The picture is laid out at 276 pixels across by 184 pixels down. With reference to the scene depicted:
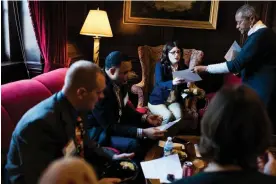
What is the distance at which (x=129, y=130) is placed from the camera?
221 centimetres

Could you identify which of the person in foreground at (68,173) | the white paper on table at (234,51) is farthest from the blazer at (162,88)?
the person in foreground at (68,173)

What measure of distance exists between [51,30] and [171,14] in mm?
1583

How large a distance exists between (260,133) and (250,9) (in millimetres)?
2098

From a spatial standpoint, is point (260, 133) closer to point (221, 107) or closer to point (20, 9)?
point (221, 107)

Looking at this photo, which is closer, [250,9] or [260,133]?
[260,133]

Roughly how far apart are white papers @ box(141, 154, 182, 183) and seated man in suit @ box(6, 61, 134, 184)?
42cm

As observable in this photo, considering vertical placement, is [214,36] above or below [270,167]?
above

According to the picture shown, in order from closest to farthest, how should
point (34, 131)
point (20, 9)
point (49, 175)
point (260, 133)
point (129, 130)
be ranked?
1. point (49, 175)
2. point (260, 133)
3. point (34, 131)
4. point (129, 130)
5. point (20, 9)

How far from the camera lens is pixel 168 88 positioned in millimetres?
3307

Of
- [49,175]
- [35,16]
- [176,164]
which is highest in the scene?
[35,16]

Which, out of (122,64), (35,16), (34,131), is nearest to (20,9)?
(35,16)

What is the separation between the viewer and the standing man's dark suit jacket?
1.35 meters

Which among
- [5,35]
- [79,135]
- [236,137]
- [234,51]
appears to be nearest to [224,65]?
[234,51]

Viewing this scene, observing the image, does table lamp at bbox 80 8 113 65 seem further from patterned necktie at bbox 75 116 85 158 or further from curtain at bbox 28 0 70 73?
patterned necktie at bbox 75 116 85 158
